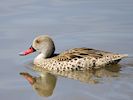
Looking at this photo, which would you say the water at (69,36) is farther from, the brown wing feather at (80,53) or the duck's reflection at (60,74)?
the brown wing feather at (80,53)

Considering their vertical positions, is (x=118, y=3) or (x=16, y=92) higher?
(x=118, y=3)

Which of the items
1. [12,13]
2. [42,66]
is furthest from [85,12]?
[42,66]

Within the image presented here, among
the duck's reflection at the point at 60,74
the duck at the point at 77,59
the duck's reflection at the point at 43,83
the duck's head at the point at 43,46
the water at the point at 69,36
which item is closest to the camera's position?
the water at the point at 69,36

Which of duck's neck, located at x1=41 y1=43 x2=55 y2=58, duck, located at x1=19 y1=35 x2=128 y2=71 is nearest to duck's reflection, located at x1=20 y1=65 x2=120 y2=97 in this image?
duck, located at x1=19 y1=35 x2=128 y2=71

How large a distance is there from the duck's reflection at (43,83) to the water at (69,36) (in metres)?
0.10

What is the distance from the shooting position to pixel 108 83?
1127 cm

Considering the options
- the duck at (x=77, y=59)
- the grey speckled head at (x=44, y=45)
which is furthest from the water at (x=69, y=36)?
the grey speckled head at (x=44, y=45)

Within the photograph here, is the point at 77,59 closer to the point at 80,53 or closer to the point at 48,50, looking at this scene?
the point at 80,53

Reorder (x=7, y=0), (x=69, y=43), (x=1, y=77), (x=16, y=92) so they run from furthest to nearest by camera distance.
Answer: (x=7, y=0) < (x=69, y=43) < (x=1, y=77) < (x=16, y=92)

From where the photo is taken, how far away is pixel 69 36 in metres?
14.5

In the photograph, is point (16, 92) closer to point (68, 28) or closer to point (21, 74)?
point (21, 74)

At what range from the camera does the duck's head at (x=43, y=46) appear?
12969mm

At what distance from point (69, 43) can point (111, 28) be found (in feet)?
5.18

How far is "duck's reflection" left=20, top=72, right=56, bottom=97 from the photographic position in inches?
447
